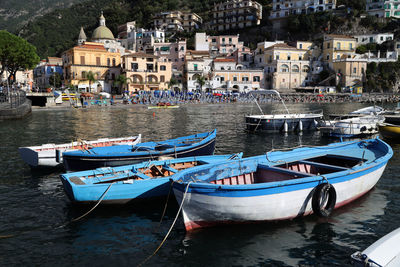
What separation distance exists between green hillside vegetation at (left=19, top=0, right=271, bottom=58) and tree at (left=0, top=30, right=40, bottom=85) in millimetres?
62388

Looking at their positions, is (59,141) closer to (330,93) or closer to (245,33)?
(330,93)

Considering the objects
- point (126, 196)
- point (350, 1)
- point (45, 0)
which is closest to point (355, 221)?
point (126, 196)

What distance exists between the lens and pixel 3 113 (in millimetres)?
38844

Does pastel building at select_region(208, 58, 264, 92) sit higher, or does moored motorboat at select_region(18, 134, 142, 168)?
pastel building at select_region(208, 58, 264, 92)

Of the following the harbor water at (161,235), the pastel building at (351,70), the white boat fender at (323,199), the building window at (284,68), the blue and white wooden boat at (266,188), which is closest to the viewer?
the harbor water at (161,235)

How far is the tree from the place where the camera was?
2143 inches

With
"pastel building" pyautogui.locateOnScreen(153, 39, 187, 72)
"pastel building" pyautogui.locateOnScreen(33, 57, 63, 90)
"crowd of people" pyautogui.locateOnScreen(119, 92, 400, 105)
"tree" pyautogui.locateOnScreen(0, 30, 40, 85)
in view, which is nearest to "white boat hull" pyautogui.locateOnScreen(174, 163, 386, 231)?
"tree" pyautogui.locateOnScreen(0, 30, 40, 85)

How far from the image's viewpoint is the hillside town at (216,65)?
254 ft

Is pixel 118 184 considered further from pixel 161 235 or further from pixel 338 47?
pixel 338 47

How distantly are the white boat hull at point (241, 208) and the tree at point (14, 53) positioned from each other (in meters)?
57.3

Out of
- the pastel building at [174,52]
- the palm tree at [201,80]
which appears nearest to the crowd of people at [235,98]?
the palm tree at [201,80]

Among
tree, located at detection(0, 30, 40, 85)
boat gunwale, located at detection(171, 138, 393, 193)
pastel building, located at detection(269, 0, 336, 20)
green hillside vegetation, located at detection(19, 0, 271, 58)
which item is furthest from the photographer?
green hillside vegetation, located at detection(19, 0, 271, 58)

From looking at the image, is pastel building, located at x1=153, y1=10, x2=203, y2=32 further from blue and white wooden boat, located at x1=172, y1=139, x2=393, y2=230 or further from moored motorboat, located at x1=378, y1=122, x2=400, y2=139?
blue and white wooden boat, located at x1=172, y1=139, x2=393, y2=230

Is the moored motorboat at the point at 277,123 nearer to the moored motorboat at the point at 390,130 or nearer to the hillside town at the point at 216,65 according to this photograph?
the moored motorboat at the point at 390,130
